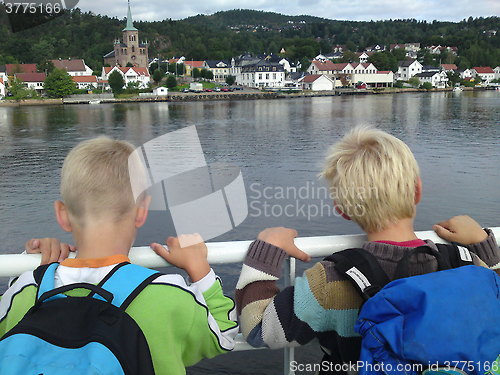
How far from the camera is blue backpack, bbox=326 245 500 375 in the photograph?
1069mm

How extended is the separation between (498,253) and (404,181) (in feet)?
1.57

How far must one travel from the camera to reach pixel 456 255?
53.1 inches

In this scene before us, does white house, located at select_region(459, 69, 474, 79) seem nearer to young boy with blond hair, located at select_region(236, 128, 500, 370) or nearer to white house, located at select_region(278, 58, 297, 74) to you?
white house, located at select_region(278, 58, 297, 74)

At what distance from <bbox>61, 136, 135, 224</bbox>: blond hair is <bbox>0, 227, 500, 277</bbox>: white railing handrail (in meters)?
0.18

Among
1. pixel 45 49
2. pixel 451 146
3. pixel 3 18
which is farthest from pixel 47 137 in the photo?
pixel 3 18

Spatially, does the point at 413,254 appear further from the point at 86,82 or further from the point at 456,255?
the point at 86,82

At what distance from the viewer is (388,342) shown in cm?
111

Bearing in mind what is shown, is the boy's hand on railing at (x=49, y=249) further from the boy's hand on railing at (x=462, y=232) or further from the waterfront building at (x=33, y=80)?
the waterfront building at (x=33, y=80)

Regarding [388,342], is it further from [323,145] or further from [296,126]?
[296,126]

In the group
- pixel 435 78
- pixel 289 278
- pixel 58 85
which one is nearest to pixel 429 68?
pixel 435 78

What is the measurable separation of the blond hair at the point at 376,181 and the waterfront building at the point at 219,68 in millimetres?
109942

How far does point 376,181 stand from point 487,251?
50 centimetres

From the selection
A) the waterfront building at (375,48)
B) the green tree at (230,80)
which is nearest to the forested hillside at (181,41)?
the waterfront building at (375,48)

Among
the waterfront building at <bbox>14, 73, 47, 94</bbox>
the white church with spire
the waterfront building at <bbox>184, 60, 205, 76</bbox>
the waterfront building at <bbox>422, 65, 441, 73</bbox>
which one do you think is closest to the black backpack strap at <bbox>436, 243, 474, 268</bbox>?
the waterfront building at <bbox>14, 73, 47, 94</bbox>
